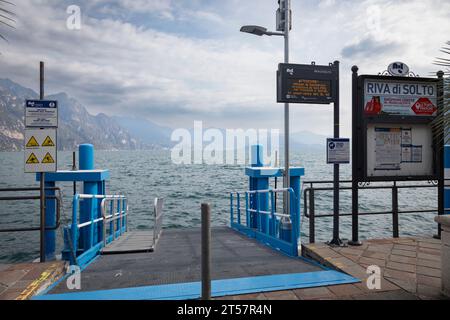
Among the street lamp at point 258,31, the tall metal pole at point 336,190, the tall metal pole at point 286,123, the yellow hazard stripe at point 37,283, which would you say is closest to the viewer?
the yellow hazard stripe at point 37,283

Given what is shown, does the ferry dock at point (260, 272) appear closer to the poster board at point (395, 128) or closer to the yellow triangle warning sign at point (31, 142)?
the poster board at point (395, 128)

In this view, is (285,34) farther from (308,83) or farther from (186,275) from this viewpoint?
(186,275)

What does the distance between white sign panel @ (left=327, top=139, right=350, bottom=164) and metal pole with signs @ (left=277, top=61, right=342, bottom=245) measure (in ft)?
2.80

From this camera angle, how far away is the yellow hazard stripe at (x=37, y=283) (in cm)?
327

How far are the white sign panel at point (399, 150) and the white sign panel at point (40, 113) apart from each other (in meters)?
5.76

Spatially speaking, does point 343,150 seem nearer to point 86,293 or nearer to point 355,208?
point 355,208

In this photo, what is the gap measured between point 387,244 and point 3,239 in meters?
16.9

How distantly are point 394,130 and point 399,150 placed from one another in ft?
1.31

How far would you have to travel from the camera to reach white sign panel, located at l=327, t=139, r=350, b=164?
5.57m

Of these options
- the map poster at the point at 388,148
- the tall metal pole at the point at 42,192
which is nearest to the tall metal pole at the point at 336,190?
the map poster at the point at 388,148

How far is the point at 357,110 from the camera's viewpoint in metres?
5.44

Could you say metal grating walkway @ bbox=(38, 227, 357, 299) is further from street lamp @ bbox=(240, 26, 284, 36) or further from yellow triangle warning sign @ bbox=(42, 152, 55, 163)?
street lamp @ bbox=(240, 26, 284, 36)

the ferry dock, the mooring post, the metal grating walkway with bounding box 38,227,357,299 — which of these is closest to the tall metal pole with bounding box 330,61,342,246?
the ferry dock

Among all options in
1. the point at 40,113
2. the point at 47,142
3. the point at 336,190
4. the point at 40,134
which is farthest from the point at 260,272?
the point at 40,113
